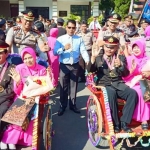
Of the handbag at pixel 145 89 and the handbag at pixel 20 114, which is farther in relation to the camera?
the handbag at pixel 145 89

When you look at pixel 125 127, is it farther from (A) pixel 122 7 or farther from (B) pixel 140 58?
(A) pixel 122 7

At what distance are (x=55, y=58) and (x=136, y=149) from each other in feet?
11.1

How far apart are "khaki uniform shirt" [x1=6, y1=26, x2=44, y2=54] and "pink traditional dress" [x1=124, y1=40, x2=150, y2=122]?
1.75 m

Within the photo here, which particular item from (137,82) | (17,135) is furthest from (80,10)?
(17,135)

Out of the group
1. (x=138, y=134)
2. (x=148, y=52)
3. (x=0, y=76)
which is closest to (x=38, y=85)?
(x=0, y=76)

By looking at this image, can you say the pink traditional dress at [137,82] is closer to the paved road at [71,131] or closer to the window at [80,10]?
the paved road at [71,131]

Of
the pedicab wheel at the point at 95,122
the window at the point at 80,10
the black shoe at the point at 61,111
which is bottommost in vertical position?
the black shoe at the point at 61,111

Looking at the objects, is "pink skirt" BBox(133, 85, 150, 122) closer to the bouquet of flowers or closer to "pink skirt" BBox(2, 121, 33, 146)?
the bouquet of flowers

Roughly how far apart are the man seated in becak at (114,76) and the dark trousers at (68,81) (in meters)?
0.82

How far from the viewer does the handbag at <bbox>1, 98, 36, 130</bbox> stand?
3068 mm

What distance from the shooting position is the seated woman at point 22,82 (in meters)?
3.21

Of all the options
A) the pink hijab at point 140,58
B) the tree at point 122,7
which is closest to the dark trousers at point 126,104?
the pink hijab at point 140,58

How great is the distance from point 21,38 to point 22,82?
1.39 m

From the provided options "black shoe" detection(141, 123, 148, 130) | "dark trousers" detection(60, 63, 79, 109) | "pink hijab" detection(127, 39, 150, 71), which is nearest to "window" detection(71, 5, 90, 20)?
"dark trousers" detection(60, 63, 79, 109)
